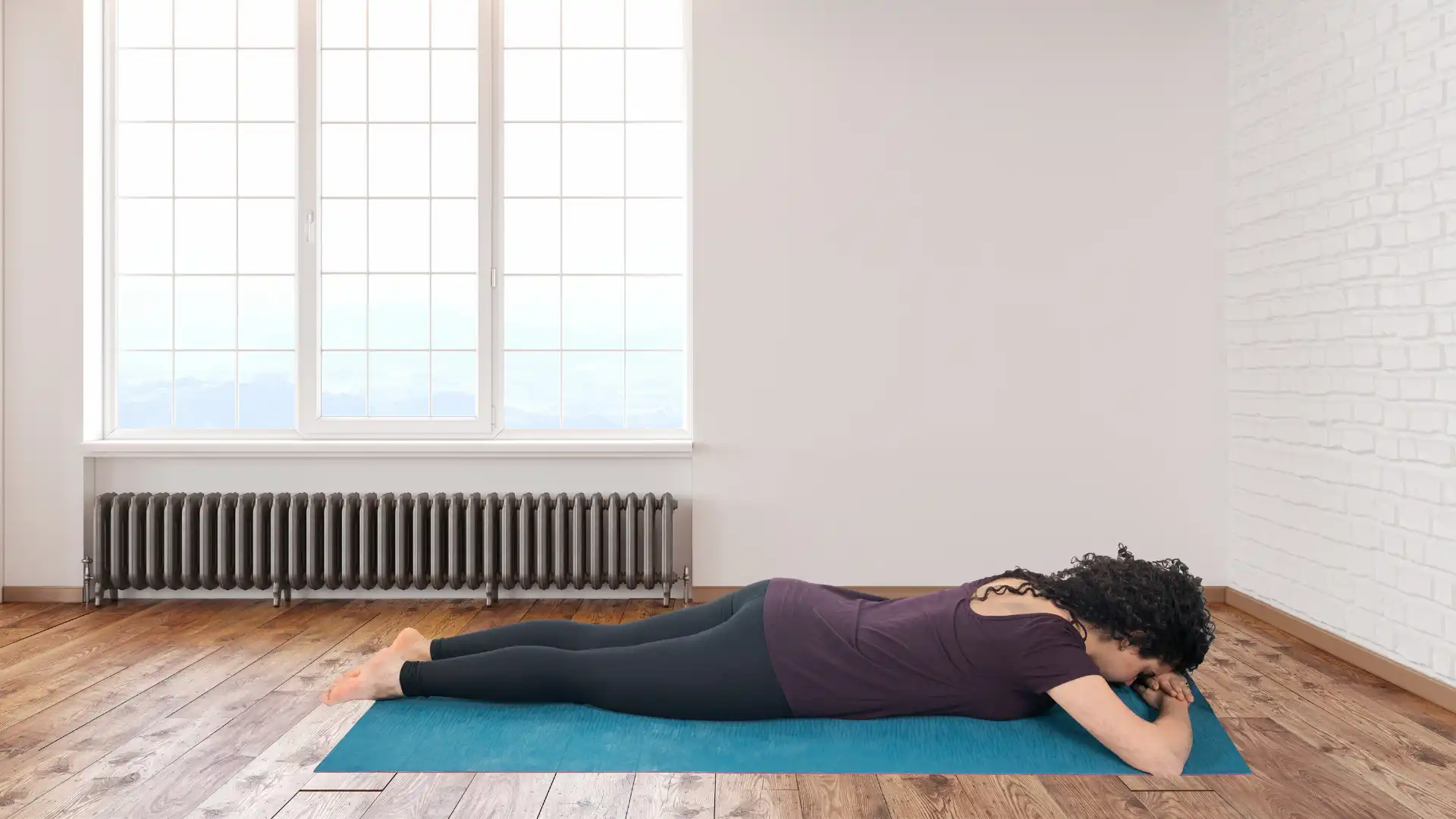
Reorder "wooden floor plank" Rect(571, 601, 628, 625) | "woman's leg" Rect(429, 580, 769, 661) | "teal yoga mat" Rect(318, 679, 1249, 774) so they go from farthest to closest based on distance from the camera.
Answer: "wooden floor plank" Rect(571, 601, 628, 625), "woman's leg" Rect(429, 580, 769, 661), "teal yoga mat" Rect(318, 679, 1249, 774)

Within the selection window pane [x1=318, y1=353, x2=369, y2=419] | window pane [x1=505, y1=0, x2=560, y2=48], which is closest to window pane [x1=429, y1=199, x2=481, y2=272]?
window pane [x1=318, y1=353, x2=369, y2=419]

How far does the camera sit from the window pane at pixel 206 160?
4.38 m

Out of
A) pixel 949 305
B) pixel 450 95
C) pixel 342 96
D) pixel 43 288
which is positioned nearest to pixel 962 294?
pixel 949 305

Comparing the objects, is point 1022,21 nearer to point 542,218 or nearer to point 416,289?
point 542,218

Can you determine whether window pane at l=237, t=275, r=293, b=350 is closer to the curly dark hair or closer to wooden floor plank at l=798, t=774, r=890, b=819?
wooden floor plank at l=798, t=774, r=890, b=819

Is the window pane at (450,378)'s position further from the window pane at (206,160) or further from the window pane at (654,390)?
the window pane at (206,160)

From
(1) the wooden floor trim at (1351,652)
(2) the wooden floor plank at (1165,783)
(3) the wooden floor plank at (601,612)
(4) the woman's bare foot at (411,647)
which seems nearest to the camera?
(2) the wooden floor plank at (1165,783)

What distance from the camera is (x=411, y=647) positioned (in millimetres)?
2697

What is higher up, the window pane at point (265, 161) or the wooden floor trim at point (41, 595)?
the window pane at point (265, 161)

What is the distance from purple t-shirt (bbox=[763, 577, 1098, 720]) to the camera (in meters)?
2.28

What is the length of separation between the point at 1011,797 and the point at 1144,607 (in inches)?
20.1

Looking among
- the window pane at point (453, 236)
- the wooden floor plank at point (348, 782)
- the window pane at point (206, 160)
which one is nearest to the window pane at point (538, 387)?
the window pane at point (453, 236)

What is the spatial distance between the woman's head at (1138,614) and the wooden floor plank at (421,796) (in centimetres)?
137

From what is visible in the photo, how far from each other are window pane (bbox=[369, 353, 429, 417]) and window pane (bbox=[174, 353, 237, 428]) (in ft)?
2.10
